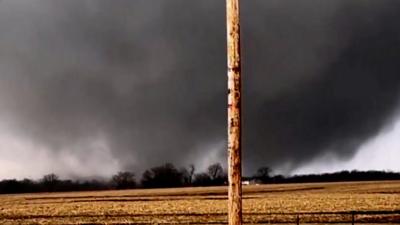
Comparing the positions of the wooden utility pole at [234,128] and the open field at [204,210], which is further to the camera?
the open field at [204,210]

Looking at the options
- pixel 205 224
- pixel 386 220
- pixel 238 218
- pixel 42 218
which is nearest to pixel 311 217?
pixel 386 220

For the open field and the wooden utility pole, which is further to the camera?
the open field

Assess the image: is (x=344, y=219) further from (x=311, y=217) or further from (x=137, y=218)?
(x=137, y=218)

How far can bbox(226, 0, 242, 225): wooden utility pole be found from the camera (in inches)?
280

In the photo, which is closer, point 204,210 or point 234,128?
point 234,128

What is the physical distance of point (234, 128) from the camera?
23.5 ft

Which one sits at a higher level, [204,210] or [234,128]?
[234,128]

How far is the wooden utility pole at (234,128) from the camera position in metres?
7.11

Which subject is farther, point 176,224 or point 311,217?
point 311,217

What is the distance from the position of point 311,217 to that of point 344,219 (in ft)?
8.55

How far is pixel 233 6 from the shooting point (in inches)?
293

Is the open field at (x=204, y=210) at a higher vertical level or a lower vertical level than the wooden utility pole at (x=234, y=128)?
lower

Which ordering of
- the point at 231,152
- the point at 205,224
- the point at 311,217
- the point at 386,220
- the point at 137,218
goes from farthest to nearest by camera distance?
the point at 137,218 < the point at 311,217 < the point at 386,220 < the point at 205,224 < the point at 231,152

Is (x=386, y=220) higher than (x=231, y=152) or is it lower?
lower
